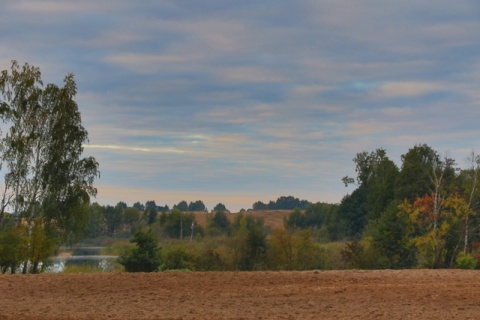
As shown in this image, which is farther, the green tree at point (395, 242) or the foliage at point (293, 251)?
the green tree at point (395, 242)

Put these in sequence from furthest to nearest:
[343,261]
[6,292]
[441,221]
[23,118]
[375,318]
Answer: [441,221] → [343,261] → [23,118] → [6,292] → [375,318]

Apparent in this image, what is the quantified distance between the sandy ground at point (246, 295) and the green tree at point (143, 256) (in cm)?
875

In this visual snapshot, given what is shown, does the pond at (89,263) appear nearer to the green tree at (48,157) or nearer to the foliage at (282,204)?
Answer: the green tree at (48,157)

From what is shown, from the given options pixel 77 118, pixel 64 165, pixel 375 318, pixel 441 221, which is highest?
pixel 77 118

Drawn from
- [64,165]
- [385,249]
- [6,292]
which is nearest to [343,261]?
[385,249]

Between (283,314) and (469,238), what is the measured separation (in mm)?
37995

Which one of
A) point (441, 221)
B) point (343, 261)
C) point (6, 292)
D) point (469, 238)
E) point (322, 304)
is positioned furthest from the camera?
point (469, 238)

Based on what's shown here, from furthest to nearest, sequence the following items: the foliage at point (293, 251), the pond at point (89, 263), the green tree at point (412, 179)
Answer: the green tree at point (412, 179) → the foliage at point (293, 251) → the pond at point (89, 263)

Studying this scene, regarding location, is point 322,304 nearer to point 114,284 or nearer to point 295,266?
point 114,284

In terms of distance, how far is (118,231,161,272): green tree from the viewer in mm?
31156

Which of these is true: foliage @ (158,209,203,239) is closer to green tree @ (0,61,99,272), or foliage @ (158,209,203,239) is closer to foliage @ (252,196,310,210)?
green tree @ (0,61,99,272)

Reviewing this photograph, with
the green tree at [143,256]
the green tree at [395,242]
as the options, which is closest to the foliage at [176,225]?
the green tree at [395,242]

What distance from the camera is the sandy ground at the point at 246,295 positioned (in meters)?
15.1

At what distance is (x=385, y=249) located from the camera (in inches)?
1705
